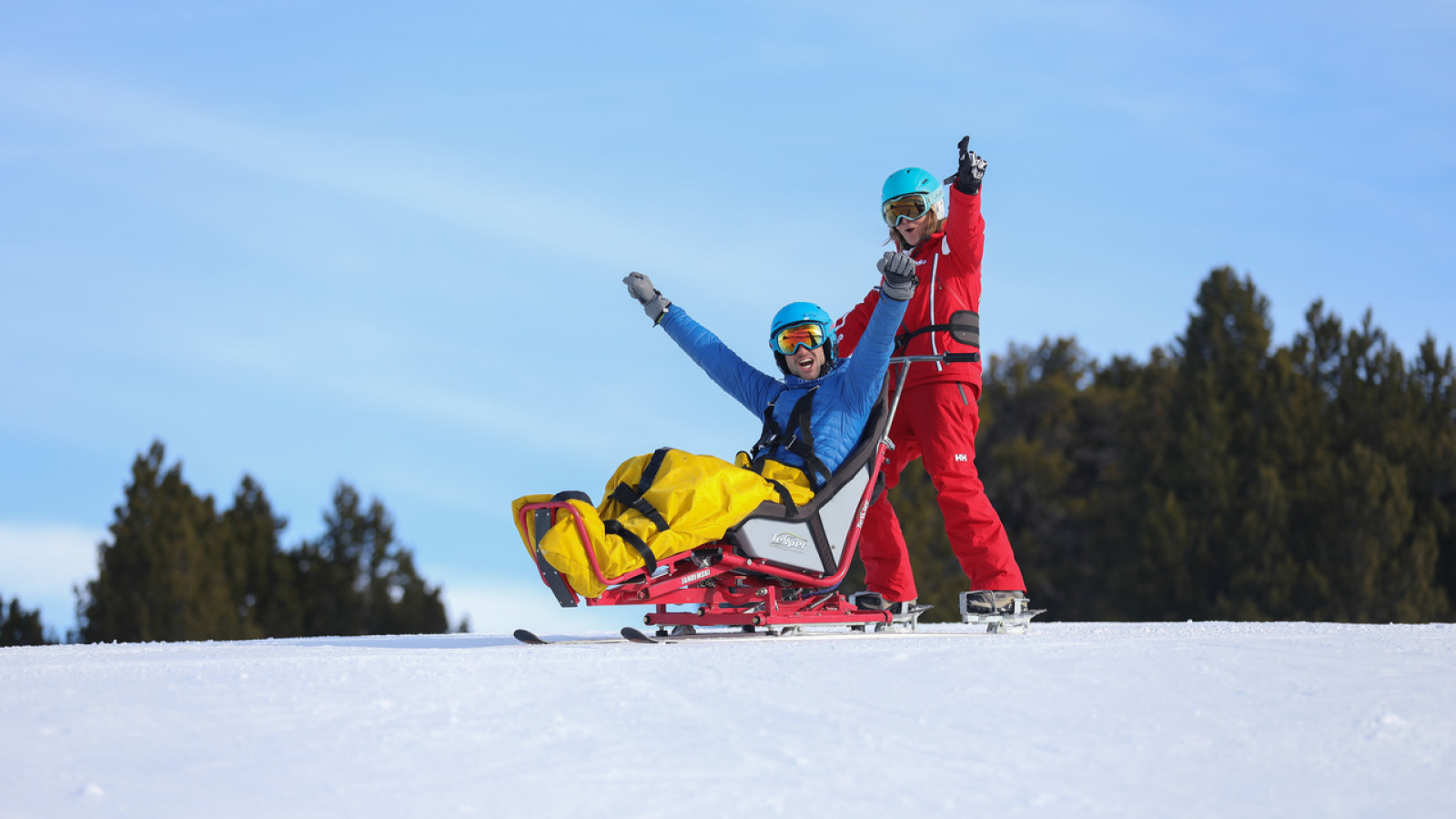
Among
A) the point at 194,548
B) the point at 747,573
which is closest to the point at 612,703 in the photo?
the point at 747,573

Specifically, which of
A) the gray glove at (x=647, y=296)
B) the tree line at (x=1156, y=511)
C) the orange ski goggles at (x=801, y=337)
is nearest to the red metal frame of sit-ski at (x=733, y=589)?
the orange ski goggles at (x=801, y=337)

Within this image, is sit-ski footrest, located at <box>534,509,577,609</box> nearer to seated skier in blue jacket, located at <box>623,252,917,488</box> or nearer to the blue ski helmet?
seated skier in blue jacket, located at <box>623,252,917,488</box>

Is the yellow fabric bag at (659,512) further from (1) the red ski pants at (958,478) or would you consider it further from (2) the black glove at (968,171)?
(2) the black glove at (968,171)

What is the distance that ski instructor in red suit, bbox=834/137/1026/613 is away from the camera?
6.18 metres

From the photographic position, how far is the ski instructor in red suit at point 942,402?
618 centimetres

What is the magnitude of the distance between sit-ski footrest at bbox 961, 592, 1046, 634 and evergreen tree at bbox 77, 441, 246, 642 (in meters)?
24.3

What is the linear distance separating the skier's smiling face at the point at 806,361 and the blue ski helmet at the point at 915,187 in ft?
2.82

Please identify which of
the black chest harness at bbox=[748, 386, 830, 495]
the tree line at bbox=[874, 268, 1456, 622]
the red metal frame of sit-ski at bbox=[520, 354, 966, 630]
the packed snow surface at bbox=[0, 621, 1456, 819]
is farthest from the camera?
the tree line at bbox=[874, 268, 1456, 622]

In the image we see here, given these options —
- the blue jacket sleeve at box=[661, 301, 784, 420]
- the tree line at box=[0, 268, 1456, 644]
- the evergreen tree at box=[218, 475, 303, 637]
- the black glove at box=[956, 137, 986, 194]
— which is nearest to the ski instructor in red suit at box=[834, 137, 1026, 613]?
the black glove at box=[956, 137, 986, 194]

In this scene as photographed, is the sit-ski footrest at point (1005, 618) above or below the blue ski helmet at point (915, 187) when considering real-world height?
below

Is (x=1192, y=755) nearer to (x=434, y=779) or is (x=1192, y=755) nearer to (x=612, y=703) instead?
(x=612, y=703)

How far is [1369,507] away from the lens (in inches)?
944

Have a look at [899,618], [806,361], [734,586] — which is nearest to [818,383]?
[806,361]

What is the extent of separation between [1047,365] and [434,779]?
32.8m
